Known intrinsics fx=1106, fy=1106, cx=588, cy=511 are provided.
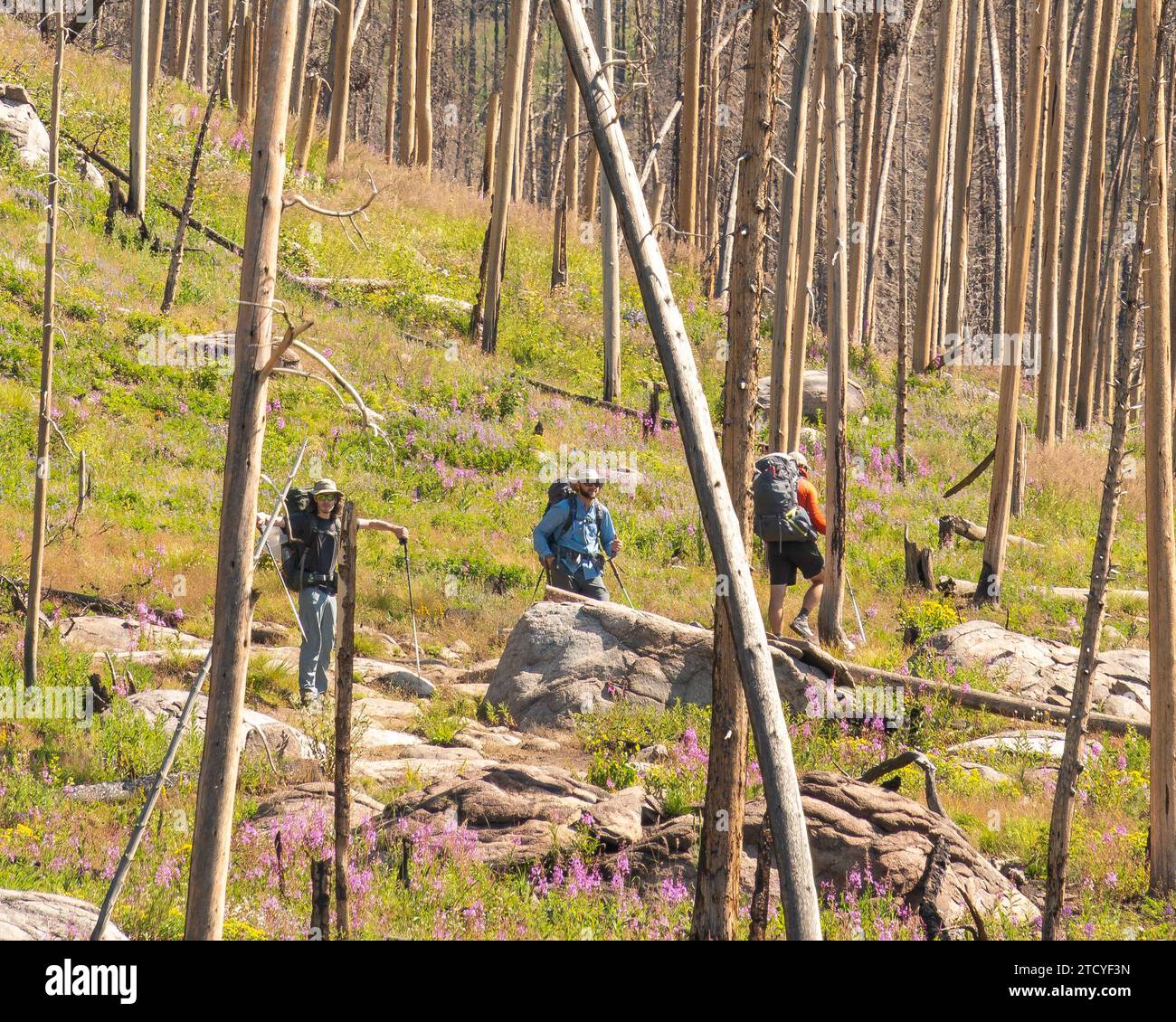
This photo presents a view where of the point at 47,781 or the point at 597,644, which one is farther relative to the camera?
the point at 597,644

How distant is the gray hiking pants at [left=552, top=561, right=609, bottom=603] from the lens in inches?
431

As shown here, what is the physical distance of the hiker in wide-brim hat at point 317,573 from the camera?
9.51m

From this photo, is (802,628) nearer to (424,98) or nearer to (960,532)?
(960,532)

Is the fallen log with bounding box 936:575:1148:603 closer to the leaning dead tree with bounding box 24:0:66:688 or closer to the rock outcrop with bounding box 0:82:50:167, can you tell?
the leaning dead tree with bounding box 24:0:66:688

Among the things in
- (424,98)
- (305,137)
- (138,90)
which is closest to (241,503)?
(138,90)

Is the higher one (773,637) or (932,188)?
(932,188)

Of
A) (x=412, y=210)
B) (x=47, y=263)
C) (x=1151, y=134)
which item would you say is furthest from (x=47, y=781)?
(x=412, y=210)

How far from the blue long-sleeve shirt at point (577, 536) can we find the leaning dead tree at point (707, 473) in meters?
6.03

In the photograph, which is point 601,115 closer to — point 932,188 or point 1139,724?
point 1139,724

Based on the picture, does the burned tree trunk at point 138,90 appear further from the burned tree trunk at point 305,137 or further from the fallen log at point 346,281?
the burned tree trunk at point 305,137

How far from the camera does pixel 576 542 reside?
10.9 m

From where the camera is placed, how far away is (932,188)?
1889 centimetres

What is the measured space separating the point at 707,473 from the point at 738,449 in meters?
0.65

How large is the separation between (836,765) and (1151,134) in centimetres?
463
